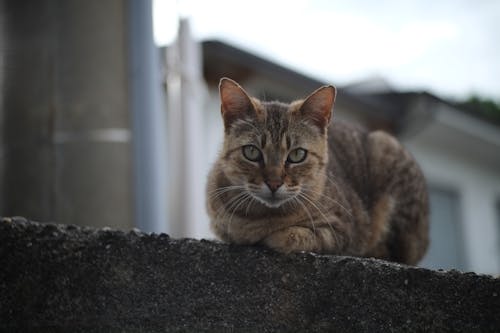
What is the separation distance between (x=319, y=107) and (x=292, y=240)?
0.72 m

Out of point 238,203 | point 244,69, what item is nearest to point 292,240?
point 238,203

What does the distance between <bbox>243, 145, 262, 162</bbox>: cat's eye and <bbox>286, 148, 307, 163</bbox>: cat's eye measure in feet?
0.43

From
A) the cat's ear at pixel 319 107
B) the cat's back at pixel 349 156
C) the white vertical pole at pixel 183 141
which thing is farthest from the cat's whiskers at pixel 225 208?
the white vertical pole at pixel 183 141

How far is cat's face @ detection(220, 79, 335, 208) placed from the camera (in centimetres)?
268

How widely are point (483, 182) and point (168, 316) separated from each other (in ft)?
36.7

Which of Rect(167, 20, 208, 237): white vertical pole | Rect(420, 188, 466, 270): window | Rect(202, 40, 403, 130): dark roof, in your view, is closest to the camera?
Rect(167, 20, 208, 237): white vertical pole

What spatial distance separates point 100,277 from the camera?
2078mm

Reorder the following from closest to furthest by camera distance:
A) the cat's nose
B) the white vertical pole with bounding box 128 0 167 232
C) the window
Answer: the cat's nose → the white vertical pole with bounding box 128 0 167 232 → the window

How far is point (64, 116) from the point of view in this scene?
3.93 m

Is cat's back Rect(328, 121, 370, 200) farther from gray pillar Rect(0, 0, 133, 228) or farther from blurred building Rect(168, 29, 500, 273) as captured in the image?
blurred building Rect(168, 29, 500, 273)

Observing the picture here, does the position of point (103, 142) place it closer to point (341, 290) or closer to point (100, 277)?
point (100, 277)

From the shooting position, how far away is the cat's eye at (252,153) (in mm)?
2766

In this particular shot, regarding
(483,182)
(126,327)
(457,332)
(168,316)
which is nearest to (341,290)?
(457,332)

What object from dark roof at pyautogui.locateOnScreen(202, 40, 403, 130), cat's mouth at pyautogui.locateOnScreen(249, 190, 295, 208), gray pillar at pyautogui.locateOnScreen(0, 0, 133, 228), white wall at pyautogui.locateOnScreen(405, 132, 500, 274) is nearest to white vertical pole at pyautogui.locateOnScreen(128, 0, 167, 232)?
gray pillar at pyautogui.locateOnScreen(0, 0, 133, 228)
